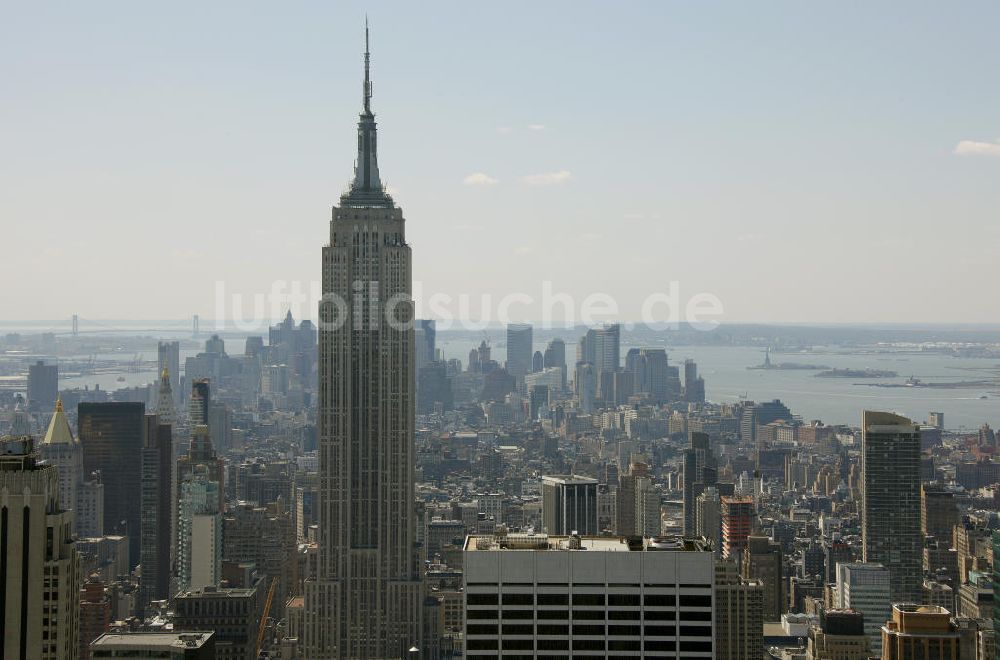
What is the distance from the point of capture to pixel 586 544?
12688 mm

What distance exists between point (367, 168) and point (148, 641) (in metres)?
15.8

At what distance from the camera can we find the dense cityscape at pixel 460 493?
12883 millimetres

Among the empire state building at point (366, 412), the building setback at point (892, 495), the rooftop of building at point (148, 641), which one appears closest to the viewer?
the rooftop of building at point (148, 641)

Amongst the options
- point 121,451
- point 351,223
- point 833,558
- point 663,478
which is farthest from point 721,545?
point 121,451

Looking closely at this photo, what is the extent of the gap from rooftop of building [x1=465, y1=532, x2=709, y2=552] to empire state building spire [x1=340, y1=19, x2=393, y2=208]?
1912cm

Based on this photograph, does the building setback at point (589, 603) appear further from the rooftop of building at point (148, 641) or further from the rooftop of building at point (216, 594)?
the rooftop of building at point (216, 594)

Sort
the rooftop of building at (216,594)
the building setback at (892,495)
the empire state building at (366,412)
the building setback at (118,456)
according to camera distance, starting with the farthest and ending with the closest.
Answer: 1. the building setback at (118,456)
2. the building setback at (892,495)
3. the empire state building at (366,412)
4. the rooftop of building at (216,594)

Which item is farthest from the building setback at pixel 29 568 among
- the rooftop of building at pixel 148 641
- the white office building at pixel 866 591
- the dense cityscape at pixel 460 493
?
the white office building at pixel 866 591

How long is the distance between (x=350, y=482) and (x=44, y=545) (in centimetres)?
1810

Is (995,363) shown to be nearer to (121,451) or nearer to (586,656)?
(121,451)

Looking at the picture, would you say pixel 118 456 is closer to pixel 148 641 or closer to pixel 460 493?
pixel 460 493

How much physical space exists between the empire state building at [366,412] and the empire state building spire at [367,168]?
0.05 m

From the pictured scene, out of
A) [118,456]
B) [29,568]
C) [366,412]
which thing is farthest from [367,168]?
[29,568]

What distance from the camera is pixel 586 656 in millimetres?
11891
